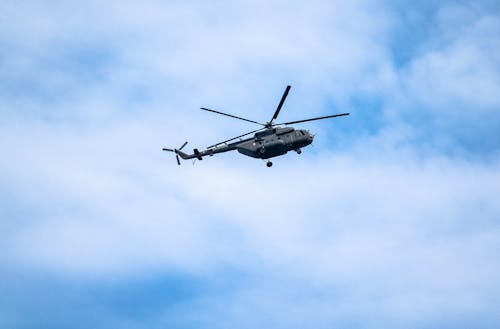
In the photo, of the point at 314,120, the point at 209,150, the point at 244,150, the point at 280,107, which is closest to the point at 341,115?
the point at 314,120

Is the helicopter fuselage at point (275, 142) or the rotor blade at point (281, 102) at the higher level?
the rotor blade at point (281, 102)

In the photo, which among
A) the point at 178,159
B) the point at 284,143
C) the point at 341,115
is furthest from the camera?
the point at 178,159

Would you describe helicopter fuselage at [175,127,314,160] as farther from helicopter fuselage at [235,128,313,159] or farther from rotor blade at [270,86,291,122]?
rotor blade at [270,86,291,122]

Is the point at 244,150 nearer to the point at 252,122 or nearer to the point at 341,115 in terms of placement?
the point at 252,122

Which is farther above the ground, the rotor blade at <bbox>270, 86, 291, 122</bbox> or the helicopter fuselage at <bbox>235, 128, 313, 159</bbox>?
the rotor blade at <bbox>270, 86, 291, 122</bbox>

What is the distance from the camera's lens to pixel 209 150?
80.6 m

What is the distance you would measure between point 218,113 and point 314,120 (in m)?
12.2

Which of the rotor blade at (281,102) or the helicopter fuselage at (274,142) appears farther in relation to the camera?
the helicopter fuselage at (274,142)

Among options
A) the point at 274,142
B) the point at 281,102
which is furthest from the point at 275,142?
the point at 281,102

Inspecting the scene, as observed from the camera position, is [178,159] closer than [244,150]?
No

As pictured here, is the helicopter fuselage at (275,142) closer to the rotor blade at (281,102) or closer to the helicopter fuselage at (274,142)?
the helicopter fuselage at (274,142)

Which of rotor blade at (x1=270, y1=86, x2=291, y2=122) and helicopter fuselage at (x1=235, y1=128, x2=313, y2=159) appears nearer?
rotor blade at (x1=270, y1=86, x2=291, y2=122)

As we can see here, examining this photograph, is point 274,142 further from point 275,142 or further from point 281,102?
point 281,102

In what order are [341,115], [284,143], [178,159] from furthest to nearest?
[178,159], [284,143], [341,115]
